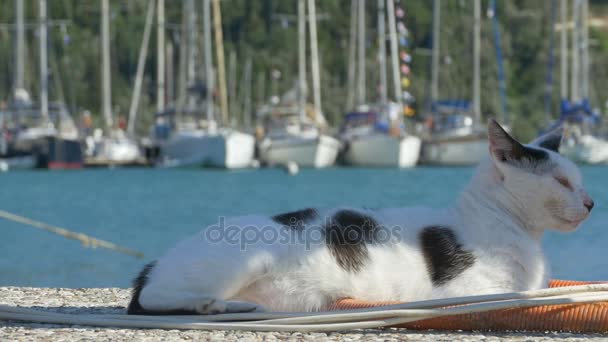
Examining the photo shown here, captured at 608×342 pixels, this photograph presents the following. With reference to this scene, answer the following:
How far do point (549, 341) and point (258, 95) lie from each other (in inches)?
3050

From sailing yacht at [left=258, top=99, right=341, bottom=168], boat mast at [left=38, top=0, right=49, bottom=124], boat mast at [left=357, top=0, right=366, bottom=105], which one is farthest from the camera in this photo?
boat mast at [left=357, top=0, right=366, bottom=105]

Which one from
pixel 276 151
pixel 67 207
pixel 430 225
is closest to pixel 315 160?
pixel 276 151

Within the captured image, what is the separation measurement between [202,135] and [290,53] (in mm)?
30899

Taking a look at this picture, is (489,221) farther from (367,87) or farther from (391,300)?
(367,87)

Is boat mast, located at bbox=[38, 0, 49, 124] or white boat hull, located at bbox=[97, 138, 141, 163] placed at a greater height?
boat mast, located at bbox=[38, 0, 49, 124]

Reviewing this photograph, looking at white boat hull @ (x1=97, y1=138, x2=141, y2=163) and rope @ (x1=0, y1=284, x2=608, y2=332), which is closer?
rope @ (x1=0, y1=284, x2=608, y2=332)

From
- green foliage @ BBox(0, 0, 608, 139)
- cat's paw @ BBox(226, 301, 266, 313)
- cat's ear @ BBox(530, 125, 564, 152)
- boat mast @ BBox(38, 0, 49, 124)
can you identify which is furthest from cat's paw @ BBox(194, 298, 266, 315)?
green foliage @ BBox(0, 0, 608, 139)

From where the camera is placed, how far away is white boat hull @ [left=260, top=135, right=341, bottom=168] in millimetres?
54250

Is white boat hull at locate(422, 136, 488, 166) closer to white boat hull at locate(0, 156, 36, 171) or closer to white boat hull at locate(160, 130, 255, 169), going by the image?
white boat hull at locate(160, 130, 255, 169)

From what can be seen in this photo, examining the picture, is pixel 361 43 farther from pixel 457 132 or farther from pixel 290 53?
pixel 290 53

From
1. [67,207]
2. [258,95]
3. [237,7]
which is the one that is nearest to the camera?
[67,207]

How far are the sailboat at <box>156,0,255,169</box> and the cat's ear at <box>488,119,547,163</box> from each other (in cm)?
4418

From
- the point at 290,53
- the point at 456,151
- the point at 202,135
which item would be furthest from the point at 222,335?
the point at 290,53

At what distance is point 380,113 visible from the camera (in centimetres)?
5519
